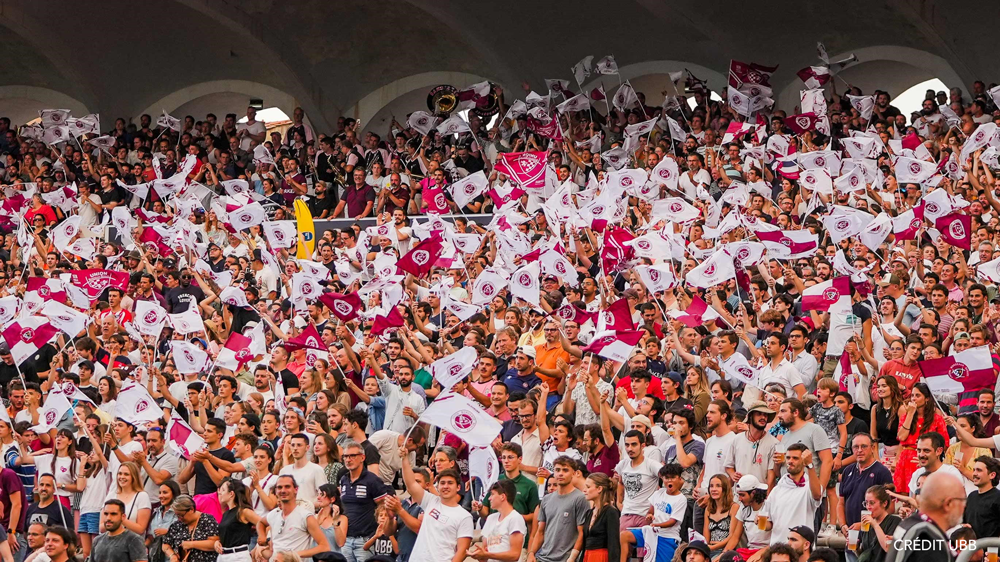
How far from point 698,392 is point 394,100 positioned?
66.9ft

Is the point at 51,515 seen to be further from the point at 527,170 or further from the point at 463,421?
the point at 527,170

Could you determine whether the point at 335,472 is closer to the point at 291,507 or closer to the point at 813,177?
the point at 291,507

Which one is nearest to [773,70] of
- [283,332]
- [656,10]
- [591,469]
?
[656,10]

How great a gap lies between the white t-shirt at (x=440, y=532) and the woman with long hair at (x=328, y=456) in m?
1.25

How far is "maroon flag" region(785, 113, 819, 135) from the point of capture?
20625 mm

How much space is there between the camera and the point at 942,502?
4.97 meters

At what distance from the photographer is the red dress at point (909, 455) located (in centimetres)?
980

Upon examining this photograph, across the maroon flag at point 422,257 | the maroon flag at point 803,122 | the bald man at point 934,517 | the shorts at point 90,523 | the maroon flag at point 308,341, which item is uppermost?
the maroon flag at point 803,122

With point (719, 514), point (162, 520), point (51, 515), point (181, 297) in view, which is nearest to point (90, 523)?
point (51, 515)

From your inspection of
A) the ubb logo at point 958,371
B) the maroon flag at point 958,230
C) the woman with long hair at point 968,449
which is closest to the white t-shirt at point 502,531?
the woman with long hair at point 968,449

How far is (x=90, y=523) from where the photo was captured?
1134 cm

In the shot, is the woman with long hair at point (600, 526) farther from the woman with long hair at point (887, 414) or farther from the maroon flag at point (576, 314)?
the maroon flag at point (576, 314)

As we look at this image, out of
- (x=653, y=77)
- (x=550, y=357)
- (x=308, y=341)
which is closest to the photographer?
(x=550, y=357)

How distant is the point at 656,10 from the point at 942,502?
74.0ft
